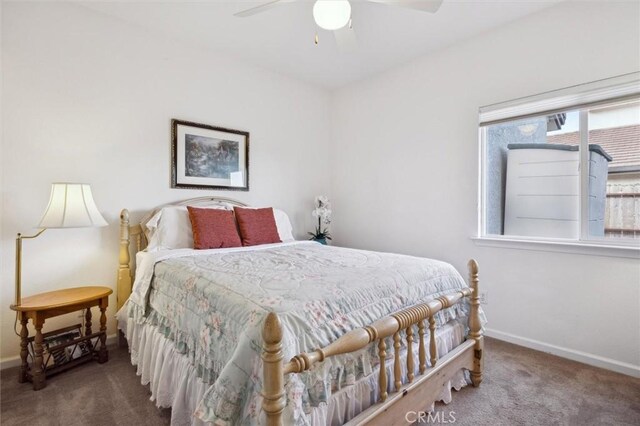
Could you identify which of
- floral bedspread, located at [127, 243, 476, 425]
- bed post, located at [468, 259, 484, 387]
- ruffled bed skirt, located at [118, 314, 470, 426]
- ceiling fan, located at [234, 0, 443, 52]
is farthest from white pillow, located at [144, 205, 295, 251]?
bed post, located at [468, 259, 484, 387]

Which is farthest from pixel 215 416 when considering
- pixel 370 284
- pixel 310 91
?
pixel 310 91

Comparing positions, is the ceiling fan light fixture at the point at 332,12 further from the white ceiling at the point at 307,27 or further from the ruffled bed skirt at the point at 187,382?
the ruffled bed skirt at the point at 187,382

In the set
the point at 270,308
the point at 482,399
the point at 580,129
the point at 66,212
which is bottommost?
the point at 482,399

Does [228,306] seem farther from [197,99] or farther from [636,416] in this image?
[197,99]

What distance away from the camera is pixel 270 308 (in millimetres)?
1169

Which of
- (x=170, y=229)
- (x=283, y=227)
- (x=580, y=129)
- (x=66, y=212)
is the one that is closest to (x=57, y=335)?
(x=66, y=212)

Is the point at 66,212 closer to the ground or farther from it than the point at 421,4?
closer to the ground

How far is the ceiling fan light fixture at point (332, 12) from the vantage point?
1.59 metres

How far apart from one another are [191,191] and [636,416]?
3511 millimetres

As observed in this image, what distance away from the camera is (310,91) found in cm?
400

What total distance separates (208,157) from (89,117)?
98 centimetres

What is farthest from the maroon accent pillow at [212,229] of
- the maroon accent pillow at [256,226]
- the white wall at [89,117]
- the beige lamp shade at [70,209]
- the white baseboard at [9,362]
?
the white baseboard at [9,362]

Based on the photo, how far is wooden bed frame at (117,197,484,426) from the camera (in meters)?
0.93

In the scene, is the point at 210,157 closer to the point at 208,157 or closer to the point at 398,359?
the point at 208,157
